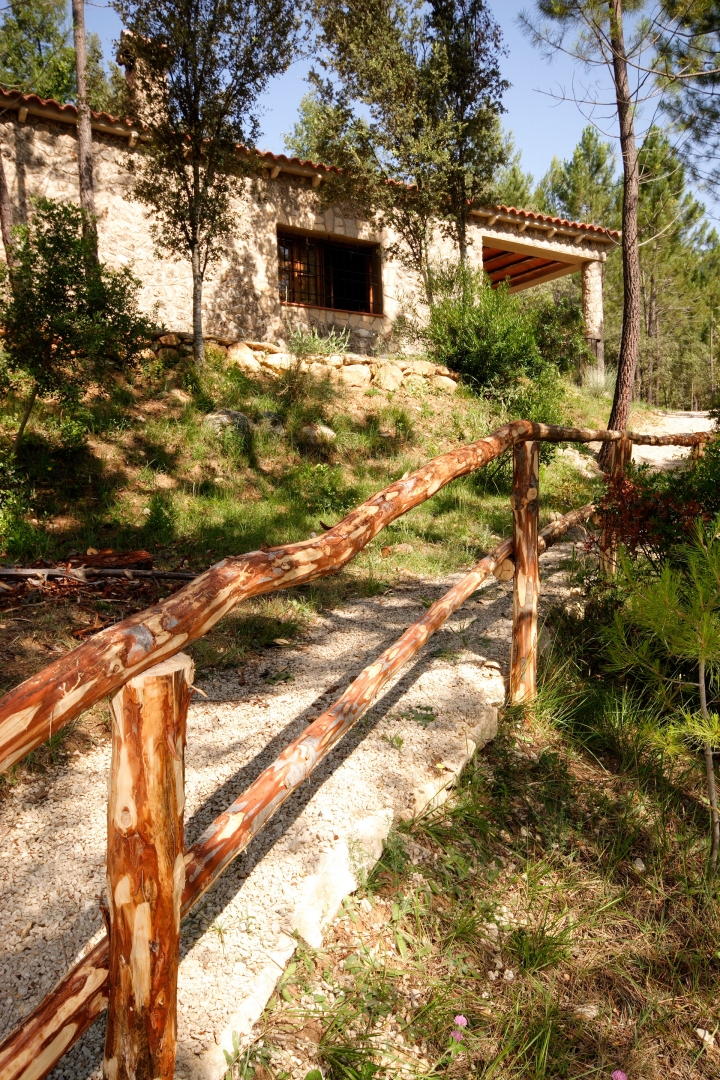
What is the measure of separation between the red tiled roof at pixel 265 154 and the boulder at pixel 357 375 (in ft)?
11.2

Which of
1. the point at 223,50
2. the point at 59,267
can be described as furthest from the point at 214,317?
the point at 59,267

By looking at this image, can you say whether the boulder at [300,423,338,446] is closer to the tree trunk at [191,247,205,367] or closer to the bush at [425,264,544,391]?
the tree trunk at [191,247,205,367]

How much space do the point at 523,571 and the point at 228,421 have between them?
4837 millimetres

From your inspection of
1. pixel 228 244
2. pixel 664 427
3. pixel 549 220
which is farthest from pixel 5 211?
pixel 664 427

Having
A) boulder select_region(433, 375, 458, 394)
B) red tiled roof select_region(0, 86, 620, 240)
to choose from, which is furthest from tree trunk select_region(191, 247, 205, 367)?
boulder select_region(433, 375, 458, 394)

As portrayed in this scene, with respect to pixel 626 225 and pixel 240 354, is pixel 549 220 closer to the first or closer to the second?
pixel 626 225

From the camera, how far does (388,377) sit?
8852 millimetres

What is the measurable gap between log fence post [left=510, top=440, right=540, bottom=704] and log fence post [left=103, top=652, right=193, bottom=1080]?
2076mm

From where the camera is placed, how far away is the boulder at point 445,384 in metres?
8.92

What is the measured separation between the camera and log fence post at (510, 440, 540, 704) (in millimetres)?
2965

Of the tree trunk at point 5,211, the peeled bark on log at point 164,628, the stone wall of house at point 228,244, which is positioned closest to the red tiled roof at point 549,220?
the stone wall of house at point 228,244

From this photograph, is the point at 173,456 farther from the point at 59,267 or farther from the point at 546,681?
the point at 546,681

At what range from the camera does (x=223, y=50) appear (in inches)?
291

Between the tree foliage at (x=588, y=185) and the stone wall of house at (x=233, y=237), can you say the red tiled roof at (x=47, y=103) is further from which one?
the tree foliage at (x=588, y=185)
